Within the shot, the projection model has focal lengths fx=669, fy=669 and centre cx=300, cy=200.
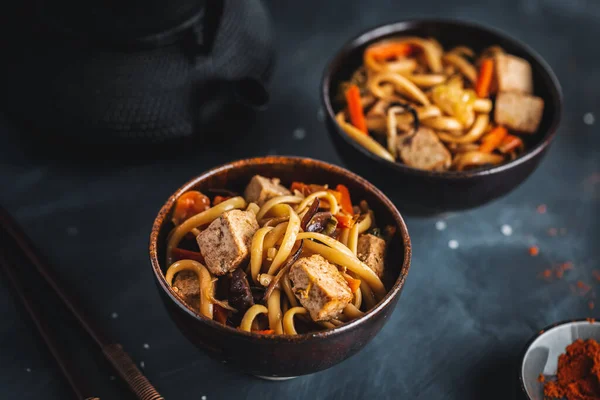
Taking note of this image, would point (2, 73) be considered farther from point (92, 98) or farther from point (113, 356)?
point (113, 356)

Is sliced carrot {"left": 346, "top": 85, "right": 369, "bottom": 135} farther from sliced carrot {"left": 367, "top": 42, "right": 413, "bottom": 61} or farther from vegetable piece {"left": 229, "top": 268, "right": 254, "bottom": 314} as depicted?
vegetable piece {"left": 229, "top": 268, "right": 254, "bottom": 314}

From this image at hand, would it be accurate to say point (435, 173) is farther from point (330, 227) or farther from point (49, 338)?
point (49, 338)

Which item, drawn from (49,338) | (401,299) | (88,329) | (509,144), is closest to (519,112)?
(509,144)

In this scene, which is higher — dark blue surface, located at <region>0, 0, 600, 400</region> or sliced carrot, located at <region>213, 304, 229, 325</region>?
sliced carrot, located at <region>213, 304, 229, 325</region>

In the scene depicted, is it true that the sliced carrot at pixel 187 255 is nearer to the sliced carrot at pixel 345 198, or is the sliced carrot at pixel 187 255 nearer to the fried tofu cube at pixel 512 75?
the sliced carrot at pixel 345 198

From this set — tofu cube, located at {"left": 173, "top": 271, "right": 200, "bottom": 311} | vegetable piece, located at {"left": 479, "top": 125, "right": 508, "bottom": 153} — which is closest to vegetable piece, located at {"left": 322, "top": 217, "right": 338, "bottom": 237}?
tofu cube, located at {"left": 173, "top": 271, "right": 200, "bottom": 311}

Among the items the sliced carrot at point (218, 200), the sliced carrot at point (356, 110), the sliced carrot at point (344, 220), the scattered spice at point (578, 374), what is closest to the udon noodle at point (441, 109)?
the sliced carrot at point (356, 110)
